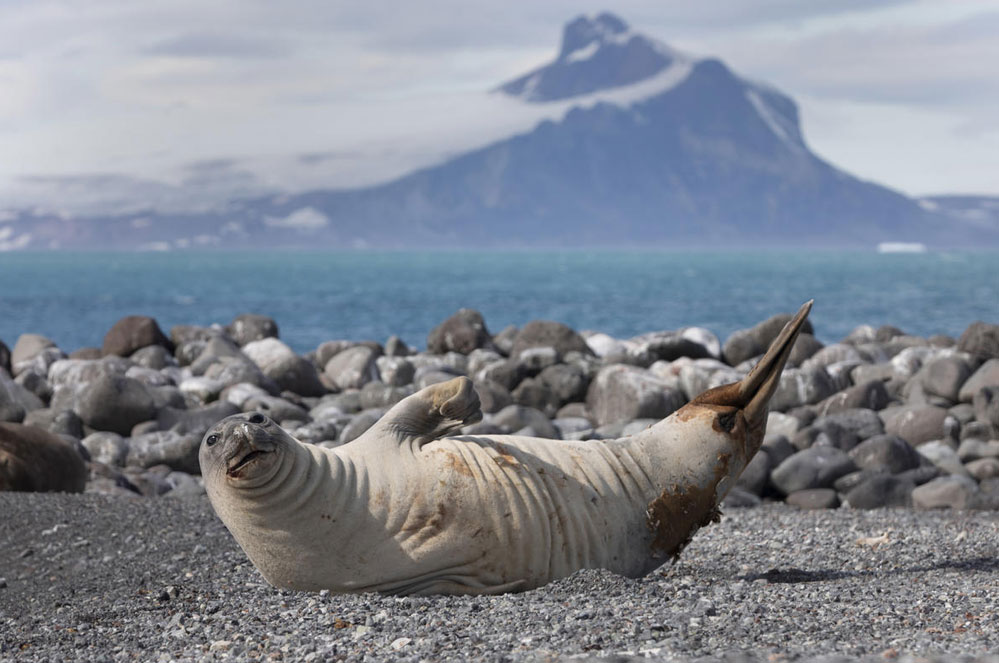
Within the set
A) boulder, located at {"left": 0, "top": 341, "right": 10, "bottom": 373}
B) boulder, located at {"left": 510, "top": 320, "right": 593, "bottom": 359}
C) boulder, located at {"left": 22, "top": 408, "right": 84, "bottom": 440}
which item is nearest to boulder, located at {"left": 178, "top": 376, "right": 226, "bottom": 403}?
boulder, located at {"left": 22, "top": 408, "right": 84, "bottom": 440}

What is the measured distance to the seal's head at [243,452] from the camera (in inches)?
219

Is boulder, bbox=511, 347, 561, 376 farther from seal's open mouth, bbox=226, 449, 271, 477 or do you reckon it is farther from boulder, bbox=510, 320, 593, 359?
seal's open mouth, bbox=226, 449, 271, 477

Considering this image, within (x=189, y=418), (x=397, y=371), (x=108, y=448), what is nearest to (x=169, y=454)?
(x=108, y=448)

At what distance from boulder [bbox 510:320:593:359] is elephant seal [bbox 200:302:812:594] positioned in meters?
12.6

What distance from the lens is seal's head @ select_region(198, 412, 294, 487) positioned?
219 inches

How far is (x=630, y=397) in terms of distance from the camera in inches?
606

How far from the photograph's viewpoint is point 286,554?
5832 millimetres

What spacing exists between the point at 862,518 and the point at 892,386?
788 cm

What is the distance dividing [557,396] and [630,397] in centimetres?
165

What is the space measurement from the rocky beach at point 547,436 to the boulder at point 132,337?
0.05 metres

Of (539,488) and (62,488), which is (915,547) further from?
(62,488)

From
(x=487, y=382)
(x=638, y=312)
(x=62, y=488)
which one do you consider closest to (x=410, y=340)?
(x=638, y=312)

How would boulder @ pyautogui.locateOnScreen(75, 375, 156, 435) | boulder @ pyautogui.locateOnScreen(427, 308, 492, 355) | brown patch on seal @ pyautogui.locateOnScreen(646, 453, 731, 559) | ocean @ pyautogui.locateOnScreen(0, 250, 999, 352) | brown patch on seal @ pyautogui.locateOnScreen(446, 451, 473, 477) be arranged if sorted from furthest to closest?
ocean @ pyautogui.locateOnScreen(0, 250, 999, 352)
boulder @ pyautogui.locateOnScreen(427, 308, 492, 355)
boulder @ pyautogui.locateOnScreen(75, 375, 156, 435)
brown patch on seal @ pyautogui.locateOnScreen(646, 453, 731, 559)
brown patch on seal @ pyautogui.locateOnScreen(446, 451, 473, 477)

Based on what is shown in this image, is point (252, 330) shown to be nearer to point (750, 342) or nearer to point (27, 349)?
point (27, 349)
